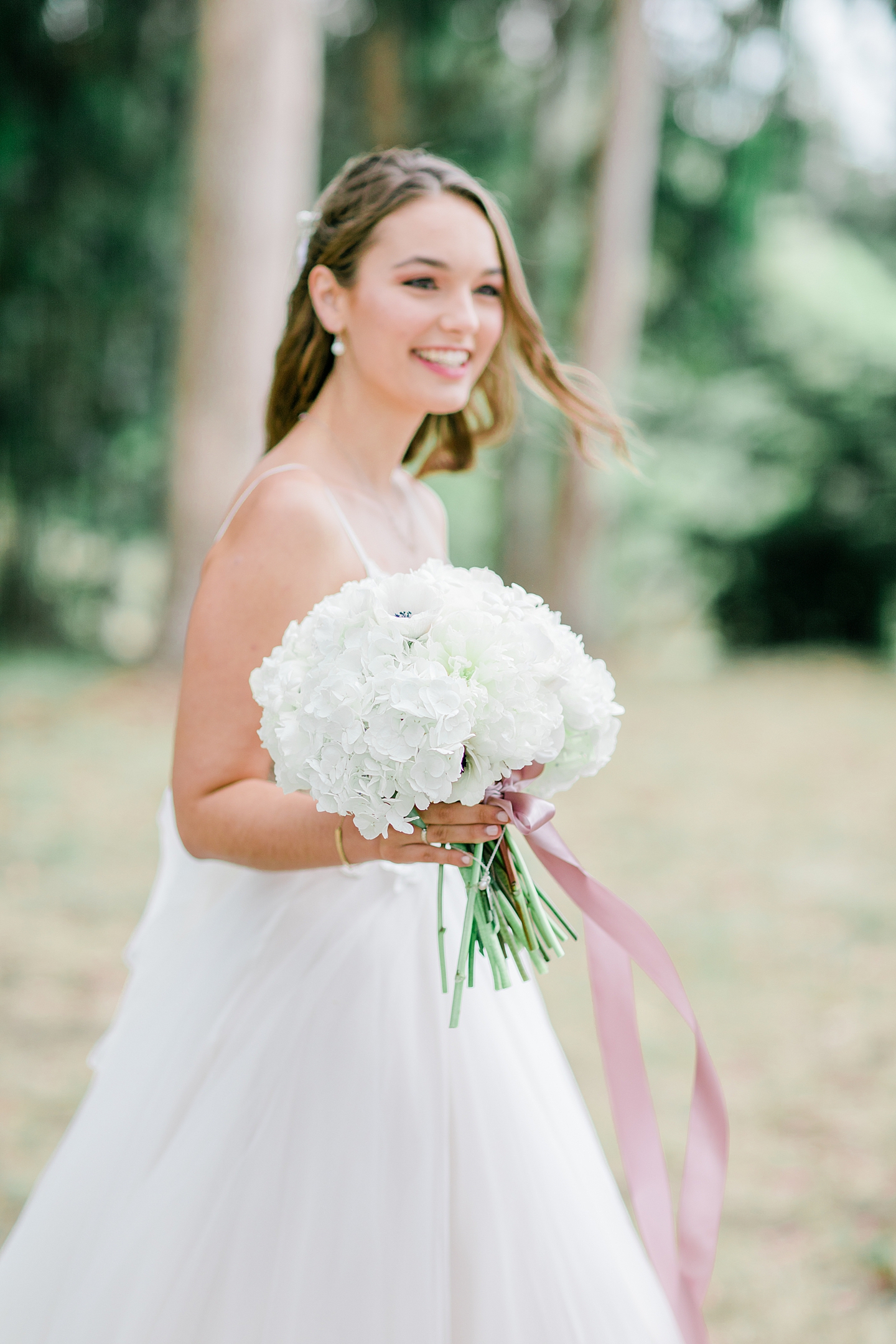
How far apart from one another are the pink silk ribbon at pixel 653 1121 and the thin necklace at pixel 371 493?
688mm

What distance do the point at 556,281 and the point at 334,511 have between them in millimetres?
11690

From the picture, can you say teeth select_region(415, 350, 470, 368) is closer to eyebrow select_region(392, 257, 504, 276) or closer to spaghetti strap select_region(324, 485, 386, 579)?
eyebrow select_region(392, 257, 504, 276)

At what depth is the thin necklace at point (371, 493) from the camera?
2045 millimetres

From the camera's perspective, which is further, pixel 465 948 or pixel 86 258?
pixel 86 258

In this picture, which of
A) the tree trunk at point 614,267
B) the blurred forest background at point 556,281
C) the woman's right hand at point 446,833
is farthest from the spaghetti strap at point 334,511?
the tree trunk at point 614,267

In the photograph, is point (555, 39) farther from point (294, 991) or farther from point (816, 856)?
point (294, 991)

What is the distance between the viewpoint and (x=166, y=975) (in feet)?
6.78

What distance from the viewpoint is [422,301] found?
1.96m

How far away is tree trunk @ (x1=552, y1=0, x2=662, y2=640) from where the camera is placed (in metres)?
10.8

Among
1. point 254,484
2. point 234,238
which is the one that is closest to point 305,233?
point 254,484

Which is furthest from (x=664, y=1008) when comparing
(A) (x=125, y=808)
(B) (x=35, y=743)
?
(B) (x=35, y=743)

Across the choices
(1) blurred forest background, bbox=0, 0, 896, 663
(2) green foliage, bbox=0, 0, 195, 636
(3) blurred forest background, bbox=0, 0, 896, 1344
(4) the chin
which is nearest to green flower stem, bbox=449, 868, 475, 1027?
(4) the chin

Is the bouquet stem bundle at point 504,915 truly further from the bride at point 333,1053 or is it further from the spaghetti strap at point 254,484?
the spaghetti strap at point 254,484

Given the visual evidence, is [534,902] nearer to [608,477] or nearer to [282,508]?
[282,508]
